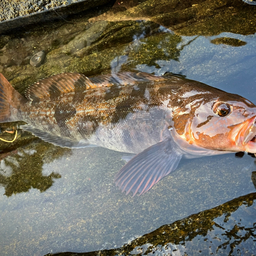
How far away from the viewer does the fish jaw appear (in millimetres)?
2133

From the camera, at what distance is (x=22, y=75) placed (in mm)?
4203

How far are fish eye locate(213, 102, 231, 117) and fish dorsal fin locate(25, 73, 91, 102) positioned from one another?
5.59ft

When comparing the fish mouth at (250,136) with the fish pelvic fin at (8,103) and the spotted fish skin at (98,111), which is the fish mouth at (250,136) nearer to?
the spotted fish skin at (98,111)

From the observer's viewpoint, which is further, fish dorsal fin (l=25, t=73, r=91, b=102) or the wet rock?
the wet rock

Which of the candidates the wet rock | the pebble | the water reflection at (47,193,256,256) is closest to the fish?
the water reflection at (47,193,256,256)

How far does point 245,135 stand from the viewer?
2182mm

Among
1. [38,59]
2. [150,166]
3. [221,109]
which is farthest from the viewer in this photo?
[38,59]

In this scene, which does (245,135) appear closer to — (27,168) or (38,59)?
(27,168)

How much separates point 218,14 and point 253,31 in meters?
0.63

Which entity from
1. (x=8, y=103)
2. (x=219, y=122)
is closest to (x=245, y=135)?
(x=219, y=122)

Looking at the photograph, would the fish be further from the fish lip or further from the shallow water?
the shallow water

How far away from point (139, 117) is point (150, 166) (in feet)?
2.03

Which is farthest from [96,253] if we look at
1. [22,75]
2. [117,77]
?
[22,75]

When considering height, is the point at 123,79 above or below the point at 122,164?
above
